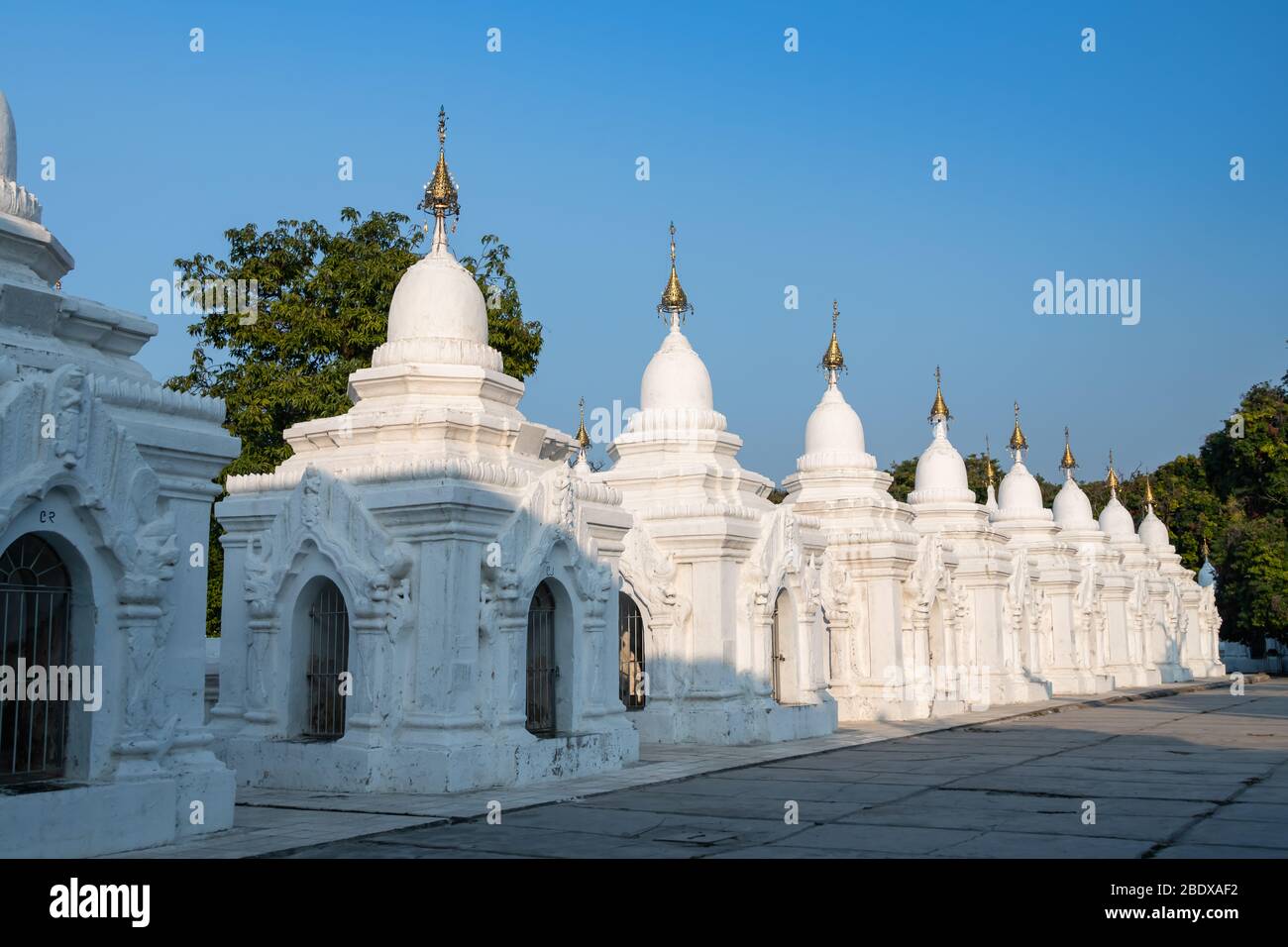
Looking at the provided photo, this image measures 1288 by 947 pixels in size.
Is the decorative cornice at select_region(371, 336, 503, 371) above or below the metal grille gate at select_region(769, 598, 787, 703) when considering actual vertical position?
above

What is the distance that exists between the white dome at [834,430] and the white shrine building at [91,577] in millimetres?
17052

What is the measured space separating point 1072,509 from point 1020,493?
21.8 ft

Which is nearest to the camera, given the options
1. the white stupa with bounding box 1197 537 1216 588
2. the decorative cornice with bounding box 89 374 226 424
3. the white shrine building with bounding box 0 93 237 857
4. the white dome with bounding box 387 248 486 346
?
the white shrine building with bounding box 0 93 237 857

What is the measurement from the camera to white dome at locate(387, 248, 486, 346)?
53.5ft

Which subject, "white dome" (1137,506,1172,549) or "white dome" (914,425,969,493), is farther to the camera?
"white dome" (1137,506,1172,549)

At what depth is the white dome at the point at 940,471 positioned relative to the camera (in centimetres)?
3072

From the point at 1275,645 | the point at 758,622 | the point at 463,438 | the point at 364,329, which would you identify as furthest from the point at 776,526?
the point at 1275,645

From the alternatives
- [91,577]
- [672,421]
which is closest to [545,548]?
[91,577]

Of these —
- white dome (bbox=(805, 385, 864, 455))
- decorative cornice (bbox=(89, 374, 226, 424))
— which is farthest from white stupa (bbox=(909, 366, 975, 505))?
decorative cornice (bbox=(89, 374, 226, 424))

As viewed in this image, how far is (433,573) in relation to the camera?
14055 millimetres

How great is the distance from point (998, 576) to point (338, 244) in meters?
16.9

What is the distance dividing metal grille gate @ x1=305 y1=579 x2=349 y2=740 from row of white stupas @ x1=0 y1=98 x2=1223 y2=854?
0.12 feet

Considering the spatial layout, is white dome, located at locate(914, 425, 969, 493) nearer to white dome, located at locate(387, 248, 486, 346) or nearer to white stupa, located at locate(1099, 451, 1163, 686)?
white stupa, located at locate(1099, 451, 1163, 686)

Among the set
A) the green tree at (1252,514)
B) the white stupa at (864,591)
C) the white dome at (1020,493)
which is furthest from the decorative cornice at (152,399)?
the green tree at (1252,514)
